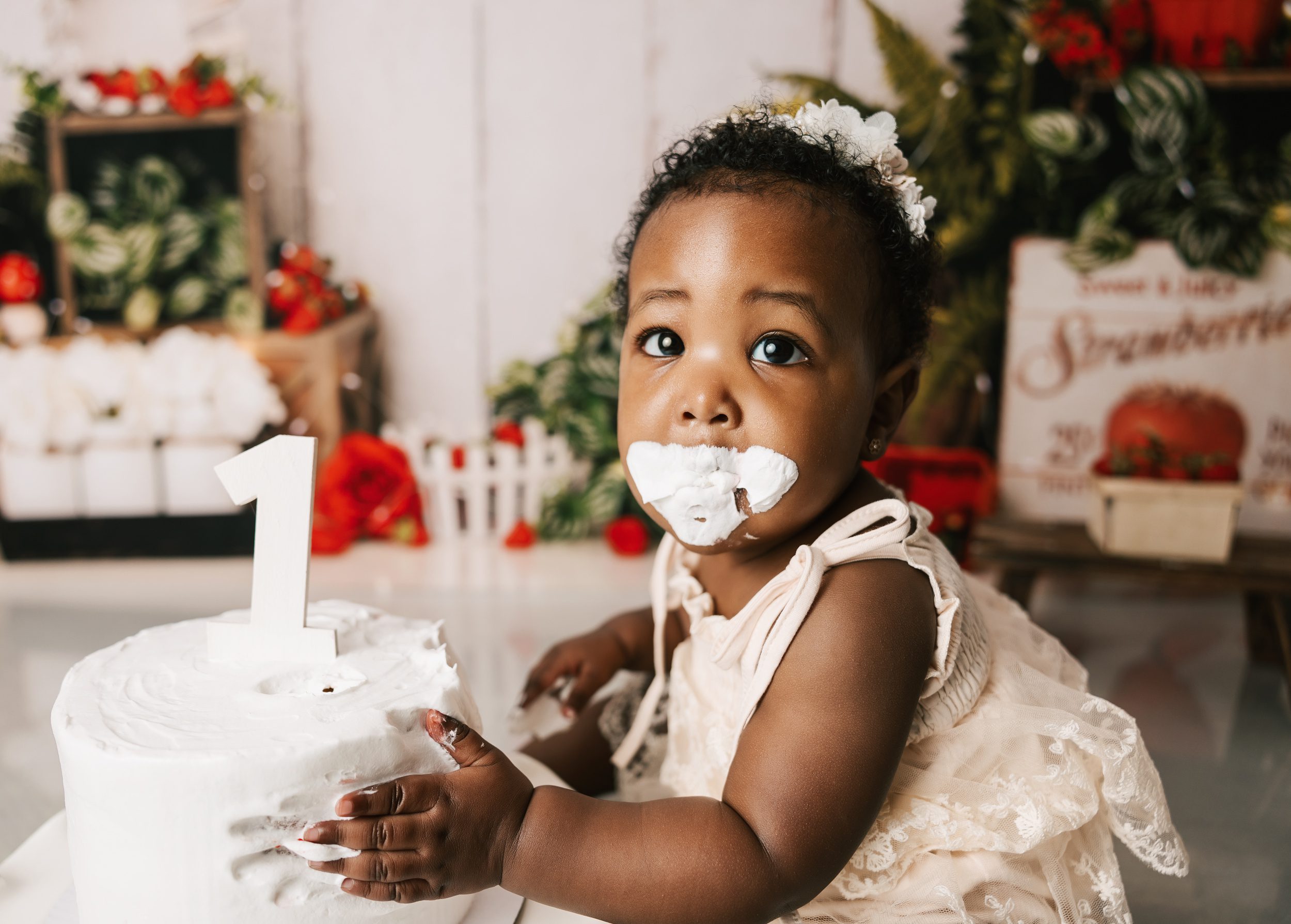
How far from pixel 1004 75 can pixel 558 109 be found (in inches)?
34.3

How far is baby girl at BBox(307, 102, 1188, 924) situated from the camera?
0.65 metres

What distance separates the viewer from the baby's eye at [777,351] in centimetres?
73

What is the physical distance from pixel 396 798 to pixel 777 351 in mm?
398

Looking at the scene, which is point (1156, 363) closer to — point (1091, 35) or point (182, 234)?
point (1091, 35)

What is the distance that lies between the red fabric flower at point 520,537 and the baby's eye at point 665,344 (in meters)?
1.17

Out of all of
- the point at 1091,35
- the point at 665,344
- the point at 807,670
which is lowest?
the point at 807,670

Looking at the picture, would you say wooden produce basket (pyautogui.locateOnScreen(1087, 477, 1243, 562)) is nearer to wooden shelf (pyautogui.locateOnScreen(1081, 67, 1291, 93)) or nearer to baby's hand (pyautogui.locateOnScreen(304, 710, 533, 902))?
wooden shelf (pyautogui.locateOnScreen(1081, 67, 1291, 93))

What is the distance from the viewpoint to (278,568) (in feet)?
2.30

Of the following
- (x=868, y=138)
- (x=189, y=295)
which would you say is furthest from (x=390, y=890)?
(x=189, y=295)

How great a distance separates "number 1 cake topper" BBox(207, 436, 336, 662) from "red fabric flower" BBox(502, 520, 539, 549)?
120 centimetres

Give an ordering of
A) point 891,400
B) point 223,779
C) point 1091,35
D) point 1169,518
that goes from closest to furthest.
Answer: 1. point 223,779
2. point 891,400
3. point 1169,518
4. point 1091,35

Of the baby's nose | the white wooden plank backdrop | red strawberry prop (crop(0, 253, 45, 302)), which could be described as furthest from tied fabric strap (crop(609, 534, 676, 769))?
red strawberry prop (crop(0, 253, 45, 302))

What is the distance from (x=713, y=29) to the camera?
Answer: 201cm

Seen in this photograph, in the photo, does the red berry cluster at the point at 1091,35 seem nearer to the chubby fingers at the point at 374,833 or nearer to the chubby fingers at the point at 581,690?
the chubby fingers at the point at 581,690
